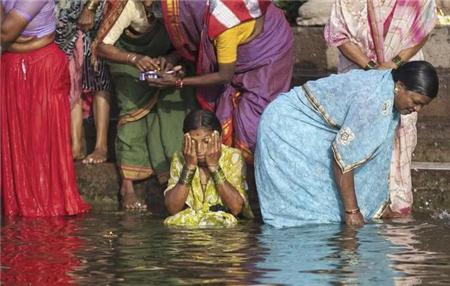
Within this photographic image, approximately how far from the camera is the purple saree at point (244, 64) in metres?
8.85

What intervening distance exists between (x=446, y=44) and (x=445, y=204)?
1.73m

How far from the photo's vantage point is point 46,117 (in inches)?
368

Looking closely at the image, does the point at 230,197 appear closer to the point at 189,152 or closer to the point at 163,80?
the point at 189,152

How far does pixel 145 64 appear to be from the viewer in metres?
9.02

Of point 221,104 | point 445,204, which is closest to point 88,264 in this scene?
point 221,104

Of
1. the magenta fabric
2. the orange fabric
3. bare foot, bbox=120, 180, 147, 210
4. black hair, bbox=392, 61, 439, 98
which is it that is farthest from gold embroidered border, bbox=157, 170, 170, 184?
black hair, bbox=392, 61, 439, 98

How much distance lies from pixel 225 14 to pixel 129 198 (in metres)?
1.62

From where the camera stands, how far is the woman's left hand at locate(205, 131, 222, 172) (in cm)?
838

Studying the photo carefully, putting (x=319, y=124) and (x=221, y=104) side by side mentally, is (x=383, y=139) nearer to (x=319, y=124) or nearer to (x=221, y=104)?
(x=319, y=124)

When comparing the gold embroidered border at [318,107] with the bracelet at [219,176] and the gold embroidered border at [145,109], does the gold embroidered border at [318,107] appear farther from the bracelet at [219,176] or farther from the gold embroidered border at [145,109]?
the gold embroidered border at [145,109]

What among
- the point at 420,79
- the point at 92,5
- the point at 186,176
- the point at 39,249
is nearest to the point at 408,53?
the point at 420,79

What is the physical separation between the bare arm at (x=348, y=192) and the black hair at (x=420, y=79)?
67cm

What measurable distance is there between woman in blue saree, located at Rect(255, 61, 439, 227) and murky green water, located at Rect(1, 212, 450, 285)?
0.18m

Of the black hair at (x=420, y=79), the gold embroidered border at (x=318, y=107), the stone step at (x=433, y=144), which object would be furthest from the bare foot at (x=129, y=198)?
the black hair at (x=420, y=79)
